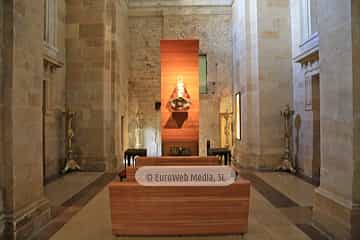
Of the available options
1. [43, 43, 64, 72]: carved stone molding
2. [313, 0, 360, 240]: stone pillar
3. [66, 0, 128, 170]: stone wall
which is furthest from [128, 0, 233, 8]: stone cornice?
[313, 0, 360, 240]: stone pillar

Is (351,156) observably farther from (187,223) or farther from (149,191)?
(149,191)

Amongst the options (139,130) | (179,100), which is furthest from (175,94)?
(139,130)

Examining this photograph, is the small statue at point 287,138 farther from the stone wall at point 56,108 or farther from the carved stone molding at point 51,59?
the carved stone molding at point 51,59

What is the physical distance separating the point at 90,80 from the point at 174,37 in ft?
16.4

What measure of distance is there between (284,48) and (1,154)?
23.1ft

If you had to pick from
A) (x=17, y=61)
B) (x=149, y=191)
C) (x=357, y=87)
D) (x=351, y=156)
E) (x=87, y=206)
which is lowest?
(x=87, y=206)

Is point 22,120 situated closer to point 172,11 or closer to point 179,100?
point 179,100

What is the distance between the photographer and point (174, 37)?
1244 cm

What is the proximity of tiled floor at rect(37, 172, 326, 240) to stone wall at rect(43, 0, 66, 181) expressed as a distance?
189 cm

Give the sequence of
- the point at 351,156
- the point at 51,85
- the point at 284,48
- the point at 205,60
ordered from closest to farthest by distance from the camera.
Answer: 1. the point at 351,156
2. the point at 51,85
3. the point at 284,48
4. the point at 205,60

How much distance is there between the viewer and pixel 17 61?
11.2 ft

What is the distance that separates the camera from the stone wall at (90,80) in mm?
8336

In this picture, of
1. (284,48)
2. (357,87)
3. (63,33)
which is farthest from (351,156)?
(63,33)

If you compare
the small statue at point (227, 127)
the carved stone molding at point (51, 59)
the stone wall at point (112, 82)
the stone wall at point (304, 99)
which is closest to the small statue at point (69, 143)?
the stone wall at point (112, 82)
